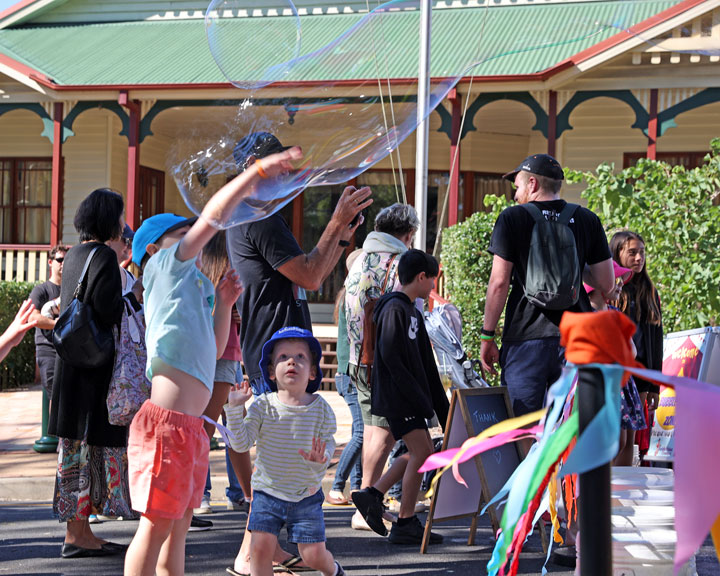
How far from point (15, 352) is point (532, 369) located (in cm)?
1065

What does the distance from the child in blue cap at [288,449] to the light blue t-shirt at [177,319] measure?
0.58 metres

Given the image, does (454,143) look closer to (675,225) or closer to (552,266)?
(675,225)

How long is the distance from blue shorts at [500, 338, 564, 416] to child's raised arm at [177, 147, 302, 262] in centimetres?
223

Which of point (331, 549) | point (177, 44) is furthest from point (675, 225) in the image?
point (177, 44)

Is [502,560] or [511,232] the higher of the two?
[511,232]

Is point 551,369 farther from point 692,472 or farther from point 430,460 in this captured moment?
point 692,472

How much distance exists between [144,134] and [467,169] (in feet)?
20.3

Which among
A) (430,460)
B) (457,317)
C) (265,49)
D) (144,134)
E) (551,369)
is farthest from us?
(144,134)

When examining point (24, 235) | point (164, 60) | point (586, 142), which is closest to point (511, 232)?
point (586, 142)

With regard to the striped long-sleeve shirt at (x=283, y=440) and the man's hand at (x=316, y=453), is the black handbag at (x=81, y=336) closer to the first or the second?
the striped long-sleeve shirt at (x=283, y=440)

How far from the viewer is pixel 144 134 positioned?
1656 cm

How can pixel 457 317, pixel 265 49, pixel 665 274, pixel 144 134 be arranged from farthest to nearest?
pixel 144 134
pixel 665 274
pixel 457 317
pixel 265 49

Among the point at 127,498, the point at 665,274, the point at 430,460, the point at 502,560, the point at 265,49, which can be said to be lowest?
the point at 127,498

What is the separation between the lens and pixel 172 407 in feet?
11.3
